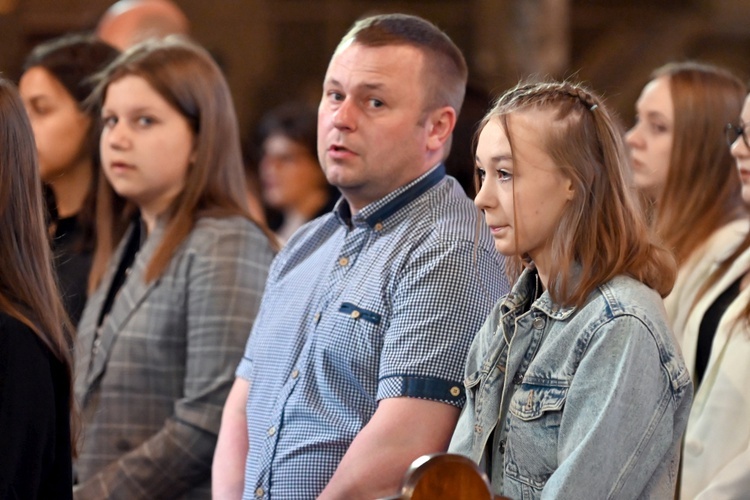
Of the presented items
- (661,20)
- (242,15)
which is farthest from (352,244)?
(661,20)

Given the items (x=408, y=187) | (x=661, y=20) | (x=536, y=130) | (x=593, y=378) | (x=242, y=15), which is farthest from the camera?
(x=661, y=20)

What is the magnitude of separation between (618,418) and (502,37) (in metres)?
8.24

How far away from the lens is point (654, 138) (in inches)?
129

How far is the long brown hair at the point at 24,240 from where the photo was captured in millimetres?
1979

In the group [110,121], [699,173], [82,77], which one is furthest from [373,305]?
[82,77]

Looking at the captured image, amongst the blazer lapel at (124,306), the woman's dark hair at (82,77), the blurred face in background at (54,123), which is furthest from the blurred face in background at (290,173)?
the blazer lapel at (124,306)

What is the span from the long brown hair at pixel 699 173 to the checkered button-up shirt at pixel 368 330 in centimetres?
93

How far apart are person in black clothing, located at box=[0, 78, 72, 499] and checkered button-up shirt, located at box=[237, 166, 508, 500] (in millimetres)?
513

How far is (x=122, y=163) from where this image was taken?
303cm

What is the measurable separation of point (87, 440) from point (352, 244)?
1025 millimetres

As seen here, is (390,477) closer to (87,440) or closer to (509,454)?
(509,454)

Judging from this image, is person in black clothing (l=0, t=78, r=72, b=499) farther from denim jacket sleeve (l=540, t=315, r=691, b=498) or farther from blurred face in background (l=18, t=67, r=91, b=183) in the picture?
blurred face in background (l=18, t=67, r=91, b=183)

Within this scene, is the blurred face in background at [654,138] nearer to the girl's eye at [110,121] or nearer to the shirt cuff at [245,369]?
the shirt cuff at [245,369]

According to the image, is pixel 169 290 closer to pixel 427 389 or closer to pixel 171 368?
pixel 171 368
